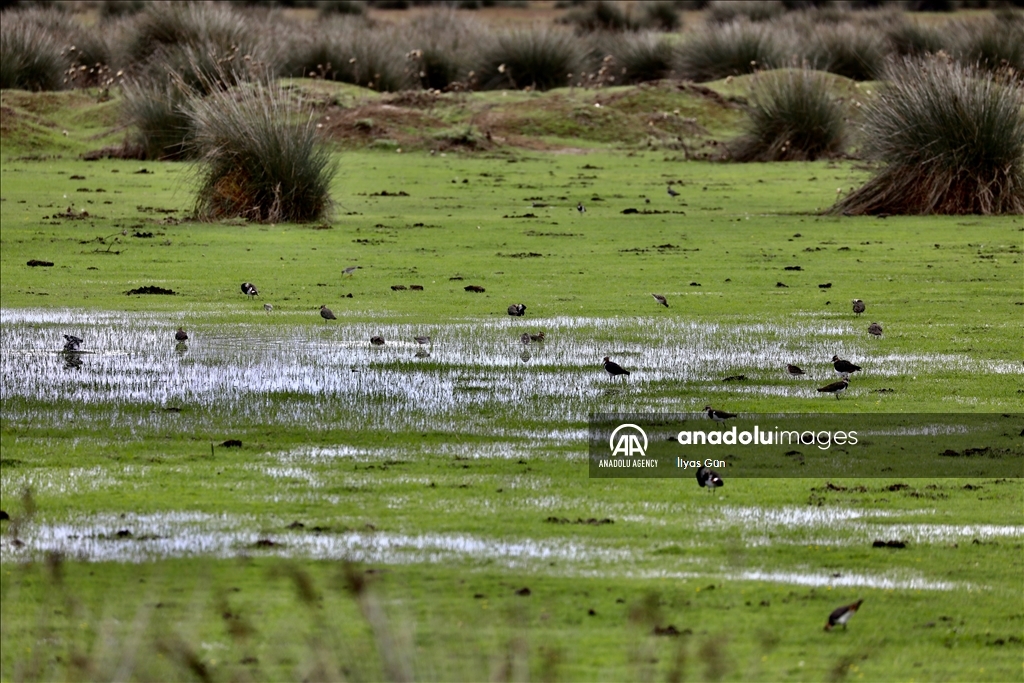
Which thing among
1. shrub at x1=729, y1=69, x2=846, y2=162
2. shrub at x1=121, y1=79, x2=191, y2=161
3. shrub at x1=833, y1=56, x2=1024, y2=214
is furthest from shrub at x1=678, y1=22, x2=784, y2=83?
shrub at x1=833, y1=56, x2=1024, y2=214

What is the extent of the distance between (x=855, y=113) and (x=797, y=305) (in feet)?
62.3

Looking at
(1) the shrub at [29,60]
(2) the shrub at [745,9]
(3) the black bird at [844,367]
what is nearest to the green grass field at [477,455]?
(3) the black bird at [844,367]

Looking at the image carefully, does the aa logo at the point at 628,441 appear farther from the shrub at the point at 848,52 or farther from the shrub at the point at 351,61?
the shrub at the point at 848,52

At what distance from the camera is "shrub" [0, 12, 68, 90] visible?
3312 cm

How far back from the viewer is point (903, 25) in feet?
136

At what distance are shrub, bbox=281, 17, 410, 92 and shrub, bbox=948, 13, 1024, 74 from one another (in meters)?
12.1

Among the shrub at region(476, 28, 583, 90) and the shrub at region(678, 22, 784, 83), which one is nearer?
the shrub at region(476, 28, 583, 90)

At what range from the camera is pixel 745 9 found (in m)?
53.5

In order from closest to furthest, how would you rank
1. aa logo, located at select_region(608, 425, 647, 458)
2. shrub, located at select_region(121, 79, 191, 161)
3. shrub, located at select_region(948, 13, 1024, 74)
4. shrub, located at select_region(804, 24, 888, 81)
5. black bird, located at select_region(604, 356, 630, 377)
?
aa logo, located at select_region(608, 425, 647, 458)
black bird, located at select_region(604, 356, 630, 377)
shrub, located at select_region(121, 79, 191, 161)
shrub, located at select_region(948, 13, 1024, 74)
shrub, located at select_region(804, 24, 888, 81)

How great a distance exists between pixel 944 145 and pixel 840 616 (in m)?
14.4

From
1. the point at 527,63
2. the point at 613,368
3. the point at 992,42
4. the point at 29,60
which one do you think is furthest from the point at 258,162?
the point at 992,42

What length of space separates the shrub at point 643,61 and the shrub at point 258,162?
845 inches

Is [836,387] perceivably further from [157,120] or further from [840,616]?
[157,120]

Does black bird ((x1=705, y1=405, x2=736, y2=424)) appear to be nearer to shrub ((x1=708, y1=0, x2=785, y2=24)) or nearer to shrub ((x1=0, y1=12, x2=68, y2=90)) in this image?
shrub ((x1=0, y1=12, x2=68, y2=90))
